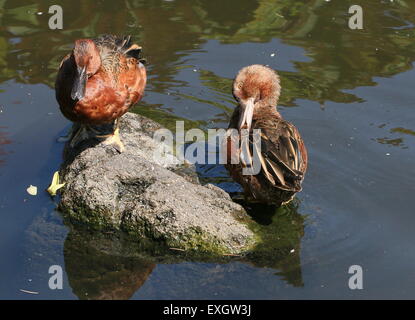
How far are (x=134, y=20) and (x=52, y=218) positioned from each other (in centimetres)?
540

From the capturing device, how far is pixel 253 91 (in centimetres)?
717

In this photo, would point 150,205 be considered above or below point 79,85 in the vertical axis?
below

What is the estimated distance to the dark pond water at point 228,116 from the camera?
18.6 ft

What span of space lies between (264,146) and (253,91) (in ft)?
2.79

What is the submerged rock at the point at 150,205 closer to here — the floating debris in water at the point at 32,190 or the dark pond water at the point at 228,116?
the dark pond water at the point at 228,116

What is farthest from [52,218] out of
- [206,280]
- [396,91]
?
[396,91]

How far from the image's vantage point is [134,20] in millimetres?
10914

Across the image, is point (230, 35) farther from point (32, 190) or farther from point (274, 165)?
point (32, 190)

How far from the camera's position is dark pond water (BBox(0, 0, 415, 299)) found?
5668mm

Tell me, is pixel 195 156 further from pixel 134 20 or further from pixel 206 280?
pixel 134 20

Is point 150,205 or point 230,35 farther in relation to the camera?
point 230,35

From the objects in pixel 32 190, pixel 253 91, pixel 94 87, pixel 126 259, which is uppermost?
pixel 94 87

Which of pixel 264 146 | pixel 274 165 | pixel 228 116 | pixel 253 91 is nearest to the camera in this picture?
pixel 274 165

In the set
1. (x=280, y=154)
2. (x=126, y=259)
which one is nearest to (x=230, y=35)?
(x=280, y=154)
